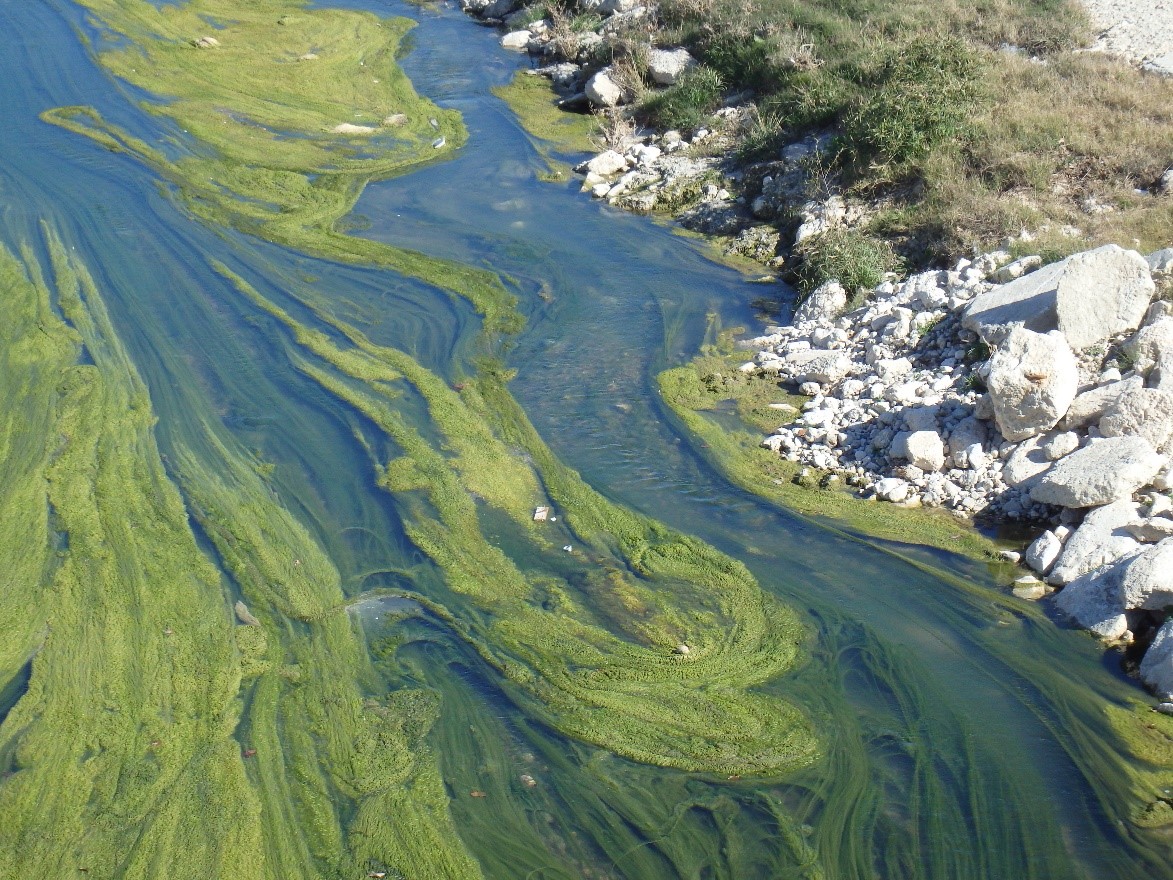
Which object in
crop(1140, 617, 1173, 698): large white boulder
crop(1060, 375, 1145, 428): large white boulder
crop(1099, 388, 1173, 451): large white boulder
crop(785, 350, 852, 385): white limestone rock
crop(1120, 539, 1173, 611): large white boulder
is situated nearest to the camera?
crop(1140, 617, 1173, 698): large white boulder

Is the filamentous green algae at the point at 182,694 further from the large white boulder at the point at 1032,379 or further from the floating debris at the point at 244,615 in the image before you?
the large white boulder at the point at 1032,379

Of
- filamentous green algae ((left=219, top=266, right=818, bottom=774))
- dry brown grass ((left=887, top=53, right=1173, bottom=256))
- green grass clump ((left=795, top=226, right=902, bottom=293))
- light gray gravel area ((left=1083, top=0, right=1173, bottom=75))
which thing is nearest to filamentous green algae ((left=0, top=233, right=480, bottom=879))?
filamentous green algae ((left=219, top=266, right=818, bottom=774))

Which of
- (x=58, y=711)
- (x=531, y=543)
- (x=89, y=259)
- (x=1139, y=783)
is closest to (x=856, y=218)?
(x=531, y=543)

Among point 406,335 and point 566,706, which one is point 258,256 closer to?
point 406,335

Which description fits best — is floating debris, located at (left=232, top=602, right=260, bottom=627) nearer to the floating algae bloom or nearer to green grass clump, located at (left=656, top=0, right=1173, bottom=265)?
the floating algae bloom

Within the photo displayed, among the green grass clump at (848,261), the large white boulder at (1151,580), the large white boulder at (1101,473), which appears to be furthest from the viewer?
the green grass clump at (848,261)

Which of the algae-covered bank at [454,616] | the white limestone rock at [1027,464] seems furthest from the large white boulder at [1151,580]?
the white limestone rock at [1027,464]
